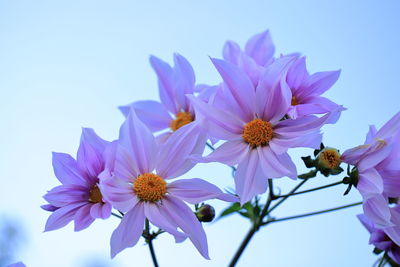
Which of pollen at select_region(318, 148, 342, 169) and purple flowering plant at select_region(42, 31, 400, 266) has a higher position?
purple flowering plant at select_region(42, 31, 400, 266)

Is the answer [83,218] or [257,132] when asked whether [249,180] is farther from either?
[83,218]

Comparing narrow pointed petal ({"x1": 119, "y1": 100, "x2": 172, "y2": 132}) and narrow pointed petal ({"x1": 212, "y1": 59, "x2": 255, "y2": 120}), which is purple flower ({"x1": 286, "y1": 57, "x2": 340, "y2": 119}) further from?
narrow pointed petal ({"x1": 119, "y1": 100, "x2": 172, "y2": 132})

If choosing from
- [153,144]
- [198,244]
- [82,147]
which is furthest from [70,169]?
[198,244]

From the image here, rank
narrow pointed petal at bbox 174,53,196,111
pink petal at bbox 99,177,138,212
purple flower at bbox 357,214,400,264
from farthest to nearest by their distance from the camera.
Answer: narrow pointed petal at bbox 174,53,196,111 < purple flower at bbox 357,214,400,264 < pink petal at bbox 99,177,138,212

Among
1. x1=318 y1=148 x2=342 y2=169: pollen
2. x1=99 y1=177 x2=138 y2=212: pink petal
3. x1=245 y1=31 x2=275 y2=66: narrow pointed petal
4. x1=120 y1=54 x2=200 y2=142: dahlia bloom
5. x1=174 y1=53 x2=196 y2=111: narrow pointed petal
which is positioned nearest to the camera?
x1=99 y1=177 x2=138 y2=212: pink petal

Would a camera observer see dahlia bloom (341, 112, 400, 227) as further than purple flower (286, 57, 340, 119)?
No

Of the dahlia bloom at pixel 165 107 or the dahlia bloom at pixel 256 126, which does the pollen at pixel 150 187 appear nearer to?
the dahlia bloom at pixel 256 126

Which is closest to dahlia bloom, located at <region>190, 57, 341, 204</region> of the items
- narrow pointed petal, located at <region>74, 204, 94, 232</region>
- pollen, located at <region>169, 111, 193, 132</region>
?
narrow pointed petal, located at <region>74, 204, 94, 232</region>
